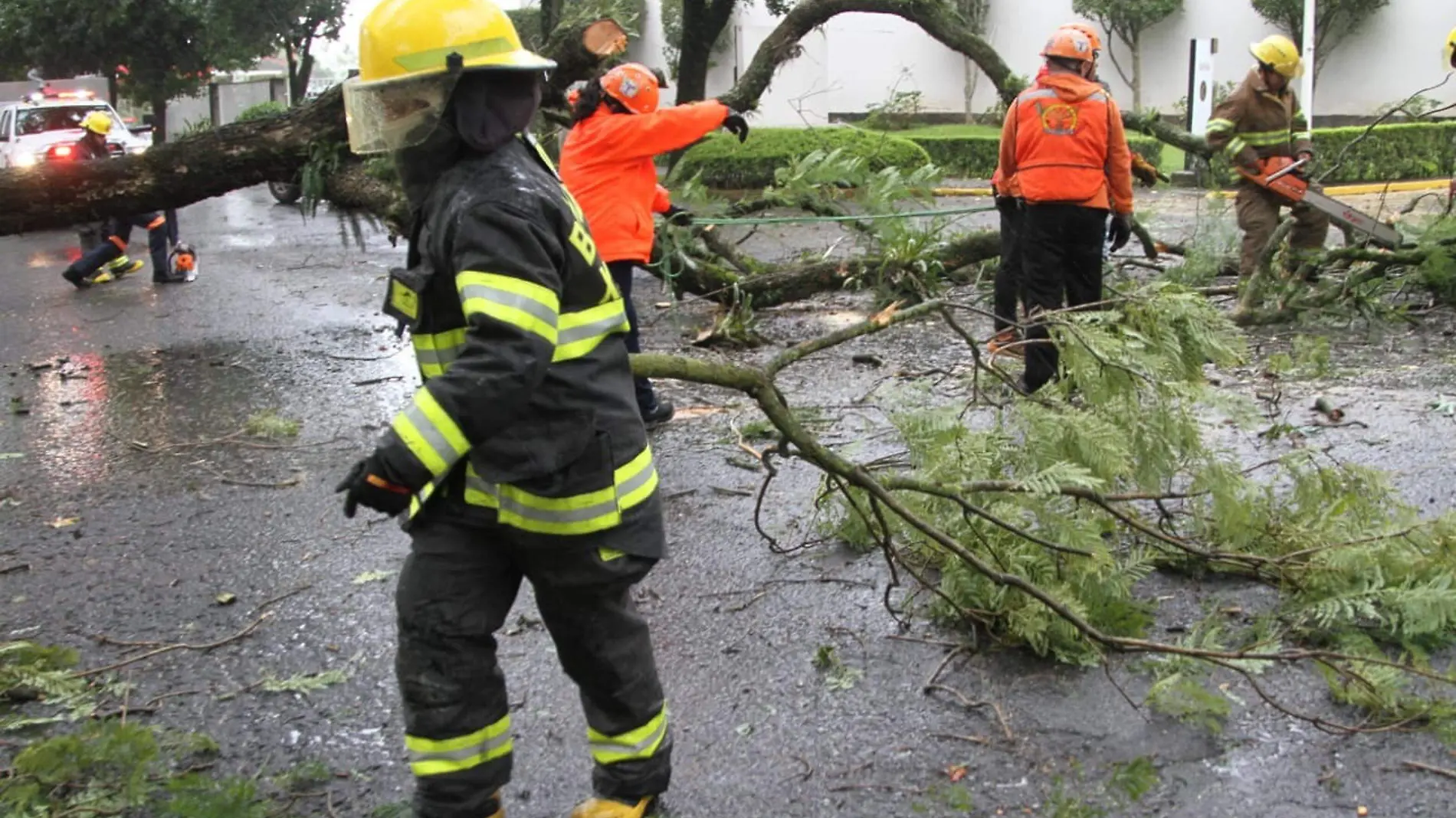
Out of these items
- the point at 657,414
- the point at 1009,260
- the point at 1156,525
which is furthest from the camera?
the point at 1009,260

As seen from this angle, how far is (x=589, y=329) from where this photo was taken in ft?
8.48

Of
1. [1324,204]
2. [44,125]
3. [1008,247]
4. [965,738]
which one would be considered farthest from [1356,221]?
[44,125]

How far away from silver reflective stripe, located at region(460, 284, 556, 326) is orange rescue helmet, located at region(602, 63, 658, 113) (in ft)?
11.8

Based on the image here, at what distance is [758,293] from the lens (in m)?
8.15

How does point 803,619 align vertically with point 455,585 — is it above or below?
below

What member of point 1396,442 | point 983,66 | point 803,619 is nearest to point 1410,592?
point 803,619

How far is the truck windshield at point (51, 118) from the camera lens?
1953 centimetres

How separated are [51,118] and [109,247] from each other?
425 inches

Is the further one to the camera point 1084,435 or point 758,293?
point 758,293

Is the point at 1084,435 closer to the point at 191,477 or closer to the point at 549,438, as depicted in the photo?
the point at 549,438

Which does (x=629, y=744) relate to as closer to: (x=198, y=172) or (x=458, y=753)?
(x=458, y=753)

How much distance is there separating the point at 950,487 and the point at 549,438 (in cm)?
135

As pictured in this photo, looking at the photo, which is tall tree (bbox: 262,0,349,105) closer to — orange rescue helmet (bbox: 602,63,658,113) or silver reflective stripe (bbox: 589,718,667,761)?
orange rescue helmet (bbox: 602,63,658,113)

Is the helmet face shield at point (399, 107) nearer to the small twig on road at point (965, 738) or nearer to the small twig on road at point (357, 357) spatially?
the small twig on road at point (965, 738)
